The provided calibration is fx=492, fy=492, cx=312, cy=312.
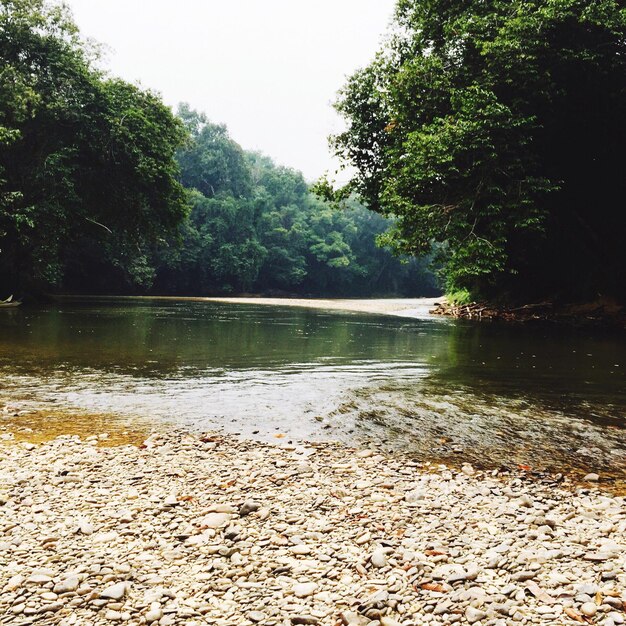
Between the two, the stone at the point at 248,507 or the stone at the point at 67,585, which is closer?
the stone at the point at 67,585

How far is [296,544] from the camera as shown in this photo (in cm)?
304

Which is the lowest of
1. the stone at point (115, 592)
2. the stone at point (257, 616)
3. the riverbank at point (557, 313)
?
the stone at point (257, 616)

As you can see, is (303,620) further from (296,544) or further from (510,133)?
(510,133)

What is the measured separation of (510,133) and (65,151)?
840 inches

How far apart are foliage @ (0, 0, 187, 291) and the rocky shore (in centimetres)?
2203

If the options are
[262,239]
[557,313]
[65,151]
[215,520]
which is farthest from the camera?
[262,239]

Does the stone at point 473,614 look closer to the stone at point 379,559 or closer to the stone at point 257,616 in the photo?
the stone at point 379,559

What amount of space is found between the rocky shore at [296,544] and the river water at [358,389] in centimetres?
105

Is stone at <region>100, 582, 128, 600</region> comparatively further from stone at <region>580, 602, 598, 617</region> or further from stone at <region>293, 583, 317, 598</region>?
stone at <region>580, 602, 598, 617</region>

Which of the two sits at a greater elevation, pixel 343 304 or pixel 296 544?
pixel 343 304

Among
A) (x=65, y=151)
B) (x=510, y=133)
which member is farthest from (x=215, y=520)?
(x=65, y=151)

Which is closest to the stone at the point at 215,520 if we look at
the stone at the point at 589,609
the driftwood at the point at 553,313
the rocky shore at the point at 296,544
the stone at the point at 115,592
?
the rocky shore at the point at 296,544

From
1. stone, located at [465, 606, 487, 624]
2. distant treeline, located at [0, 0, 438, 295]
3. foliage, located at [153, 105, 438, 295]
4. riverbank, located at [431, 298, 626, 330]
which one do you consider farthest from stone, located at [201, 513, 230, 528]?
foliage, located at [153, 105, 438, 295]

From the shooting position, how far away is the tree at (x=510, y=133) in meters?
14.7
